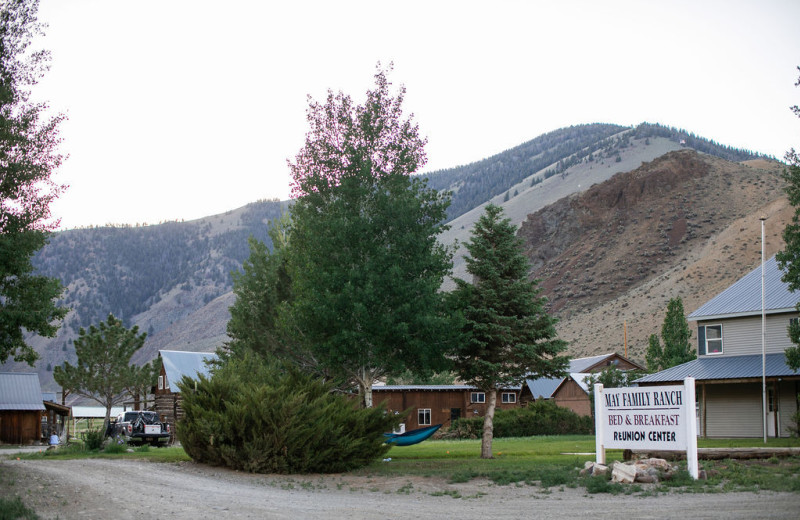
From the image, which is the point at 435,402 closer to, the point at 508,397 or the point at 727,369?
the point at 508,397

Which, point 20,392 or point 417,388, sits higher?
point 20,392

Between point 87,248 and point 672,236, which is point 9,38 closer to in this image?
point 672,236

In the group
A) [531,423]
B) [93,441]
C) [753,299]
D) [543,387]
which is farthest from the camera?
[543,387]

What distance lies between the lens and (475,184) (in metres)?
185

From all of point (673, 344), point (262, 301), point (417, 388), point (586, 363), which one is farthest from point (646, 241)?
point (262, 301)

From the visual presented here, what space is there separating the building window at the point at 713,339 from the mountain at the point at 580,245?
799 centimetres

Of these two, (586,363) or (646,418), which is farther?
(586,363)

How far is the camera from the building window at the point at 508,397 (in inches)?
2191

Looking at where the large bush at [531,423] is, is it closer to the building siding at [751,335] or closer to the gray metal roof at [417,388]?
the gray metal roof at [417,388]

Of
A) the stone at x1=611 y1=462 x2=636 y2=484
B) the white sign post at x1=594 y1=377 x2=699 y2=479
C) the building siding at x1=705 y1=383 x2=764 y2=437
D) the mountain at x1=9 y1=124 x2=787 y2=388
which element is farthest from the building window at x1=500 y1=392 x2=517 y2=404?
the stone at x1=611 y1=462 x2=636 y2=484

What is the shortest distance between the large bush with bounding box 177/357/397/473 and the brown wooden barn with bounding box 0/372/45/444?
104 ft

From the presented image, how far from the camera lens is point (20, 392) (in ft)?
152

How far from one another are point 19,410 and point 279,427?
115ft


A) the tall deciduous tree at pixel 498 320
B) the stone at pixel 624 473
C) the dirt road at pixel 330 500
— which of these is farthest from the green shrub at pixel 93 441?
the stone at pixel 624 473
